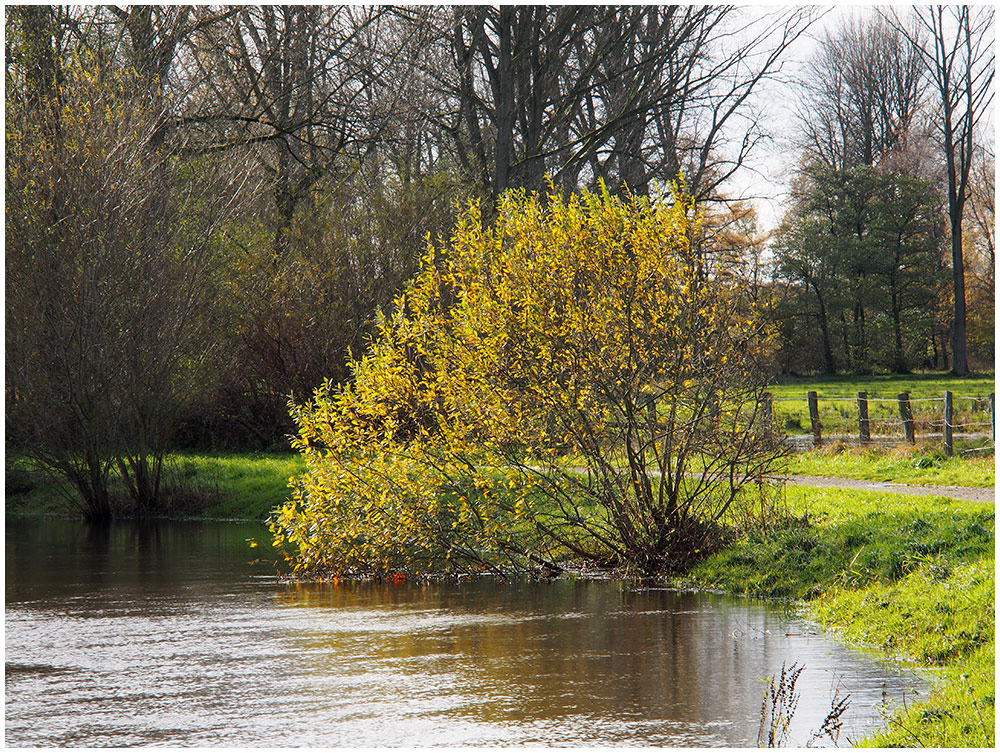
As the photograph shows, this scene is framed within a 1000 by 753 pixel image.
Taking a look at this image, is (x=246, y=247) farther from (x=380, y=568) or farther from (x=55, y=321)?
(x=380, y=568)

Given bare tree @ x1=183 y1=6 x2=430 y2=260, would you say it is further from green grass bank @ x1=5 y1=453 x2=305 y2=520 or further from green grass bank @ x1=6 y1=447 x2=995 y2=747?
green grass bank @ x1=6 y1=447 x2=995 y2=747

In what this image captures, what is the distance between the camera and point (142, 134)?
20641mm

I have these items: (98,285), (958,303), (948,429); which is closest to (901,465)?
(948,429)

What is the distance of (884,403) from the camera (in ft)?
114

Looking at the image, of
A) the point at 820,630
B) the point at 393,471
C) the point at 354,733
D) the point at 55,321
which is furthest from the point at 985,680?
the point at 55,321

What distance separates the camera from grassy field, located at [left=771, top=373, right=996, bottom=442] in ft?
82.2

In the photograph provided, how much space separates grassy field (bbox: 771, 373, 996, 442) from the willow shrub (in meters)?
1.13

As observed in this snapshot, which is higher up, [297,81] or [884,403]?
[297,81]

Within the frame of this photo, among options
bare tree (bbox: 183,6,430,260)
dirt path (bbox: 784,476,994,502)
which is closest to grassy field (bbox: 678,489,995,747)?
dirt path (bbox: 784,476,994,502)

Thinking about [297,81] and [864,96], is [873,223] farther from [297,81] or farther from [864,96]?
[297,81]

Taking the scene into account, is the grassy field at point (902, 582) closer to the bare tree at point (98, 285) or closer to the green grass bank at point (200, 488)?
the green grass bank at point (200, 488)

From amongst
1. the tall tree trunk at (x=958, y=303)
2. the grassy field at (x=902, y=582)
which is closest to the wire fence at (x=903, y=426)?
the grassy field at (x=902, y=582)

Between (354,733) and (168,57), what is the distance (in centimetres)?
2040

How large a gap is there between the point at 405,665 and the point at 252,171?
16.5 m
